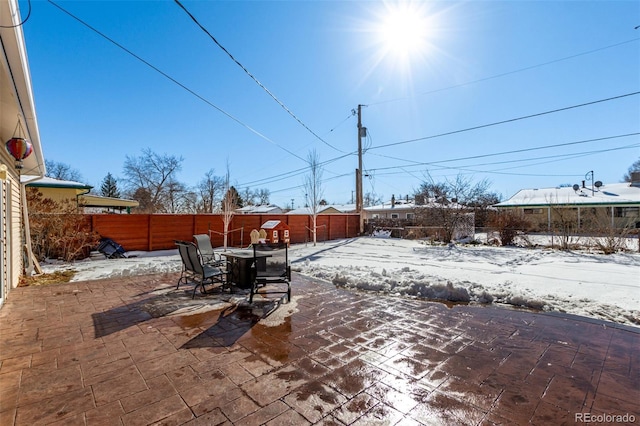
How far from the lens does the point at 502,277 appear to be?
6.18 meters

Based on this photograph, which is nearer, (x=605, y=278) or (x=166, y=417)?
(x=166, y=417)

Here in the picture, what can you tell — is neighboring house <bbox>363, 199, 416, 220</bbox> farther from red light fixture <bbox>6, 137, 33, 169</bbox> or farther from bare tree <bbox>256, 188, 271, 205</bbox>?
red light fixture <bbox>6, 137, 33, 169</bbox>

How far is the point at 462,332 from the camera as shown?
343 centimetres

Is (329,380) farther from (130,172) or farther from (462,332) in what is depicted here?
(130,172)

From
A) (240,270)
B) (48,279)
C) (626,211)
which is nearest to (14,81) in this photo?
(240,270)

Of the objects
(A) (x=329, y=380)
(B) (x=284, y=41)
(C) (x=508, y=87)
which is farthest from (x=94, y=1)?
(C) (x=508, y=87)

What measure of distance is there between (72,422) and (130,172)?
3444 cm

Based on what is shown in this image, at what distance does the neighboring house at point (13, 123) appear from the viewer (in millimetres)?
2372

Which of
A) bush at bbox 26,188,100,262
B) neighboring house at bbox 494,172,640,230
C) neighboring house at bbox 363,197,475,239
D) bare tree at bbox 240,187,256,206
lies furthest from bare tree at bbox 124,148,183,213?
neighboring house at bbox 494,172,640,230

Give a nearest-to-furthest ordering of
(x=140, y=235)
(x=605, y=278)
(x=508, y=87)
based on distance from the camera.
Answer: (x=605, y=278) → (x=140, y=235) → (x=508, y=87)

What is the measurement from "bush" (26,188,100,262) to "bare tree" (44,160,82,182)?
3236cm

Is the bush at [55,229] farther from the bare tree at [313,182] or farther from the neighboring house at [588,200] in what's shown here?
the neighboring house at [588,200]

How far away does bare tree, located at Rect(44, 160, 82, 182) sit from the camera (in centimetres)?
3309

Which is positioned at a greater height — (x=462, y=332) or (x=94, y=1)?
(x=94, y=1)
